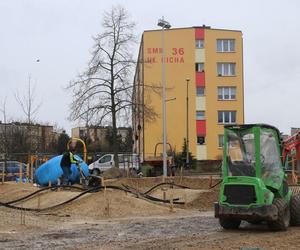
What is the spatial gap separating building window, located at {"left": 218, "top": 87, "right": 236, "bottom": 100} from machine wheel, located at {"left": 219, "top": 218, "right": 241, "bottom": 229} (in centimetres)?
4489

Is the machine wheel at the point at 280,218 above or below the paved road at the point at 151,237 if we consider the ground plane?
above

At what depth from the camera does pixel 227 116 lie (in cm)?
5875

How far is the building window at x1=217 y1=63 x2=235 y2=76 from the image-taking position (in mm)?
59219

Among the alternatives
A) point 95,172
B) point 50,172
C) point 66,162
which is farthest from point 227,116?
point 66,162

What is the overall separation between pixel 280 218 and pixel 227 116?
45.6m

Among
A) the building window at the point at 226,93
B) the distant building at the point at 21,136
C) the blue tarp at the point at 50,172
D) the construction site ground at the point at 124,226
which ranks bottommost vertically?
the construction site ground at the point at 124,226

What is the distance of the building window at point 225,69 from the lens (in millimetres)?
59219

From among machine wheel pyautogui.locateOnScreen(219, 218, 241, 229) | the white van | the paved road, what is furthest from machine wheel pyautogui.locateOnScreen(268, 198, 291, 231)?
the white van

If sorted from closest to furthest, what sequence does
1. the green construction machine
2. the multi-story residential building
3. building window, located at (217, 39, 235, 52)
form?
the green construction machine < the multi-story residential building < building window, located at (217, 39, 235, 52)

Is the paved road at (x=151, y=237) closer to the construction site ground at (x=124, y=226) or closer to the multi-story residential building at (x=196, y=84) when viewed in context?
the construction site ground at (x=124, y=226)

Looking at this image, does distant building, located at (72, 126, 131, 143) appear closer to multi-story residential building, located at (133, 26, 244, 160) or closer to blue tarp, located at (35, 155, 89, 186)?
multi-story residential building, located at (133, 26, 244, 160)

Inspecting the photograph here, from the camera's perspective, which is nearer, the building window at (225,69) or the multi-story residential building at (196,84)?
the multi-story residential building at (196,84)

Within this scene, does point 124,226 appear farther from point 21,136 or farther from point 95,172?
point 21,136

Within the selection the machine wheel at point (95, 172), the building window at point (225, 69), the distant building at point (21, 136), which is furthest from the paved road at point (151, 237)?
the building window at point (225, 69)
